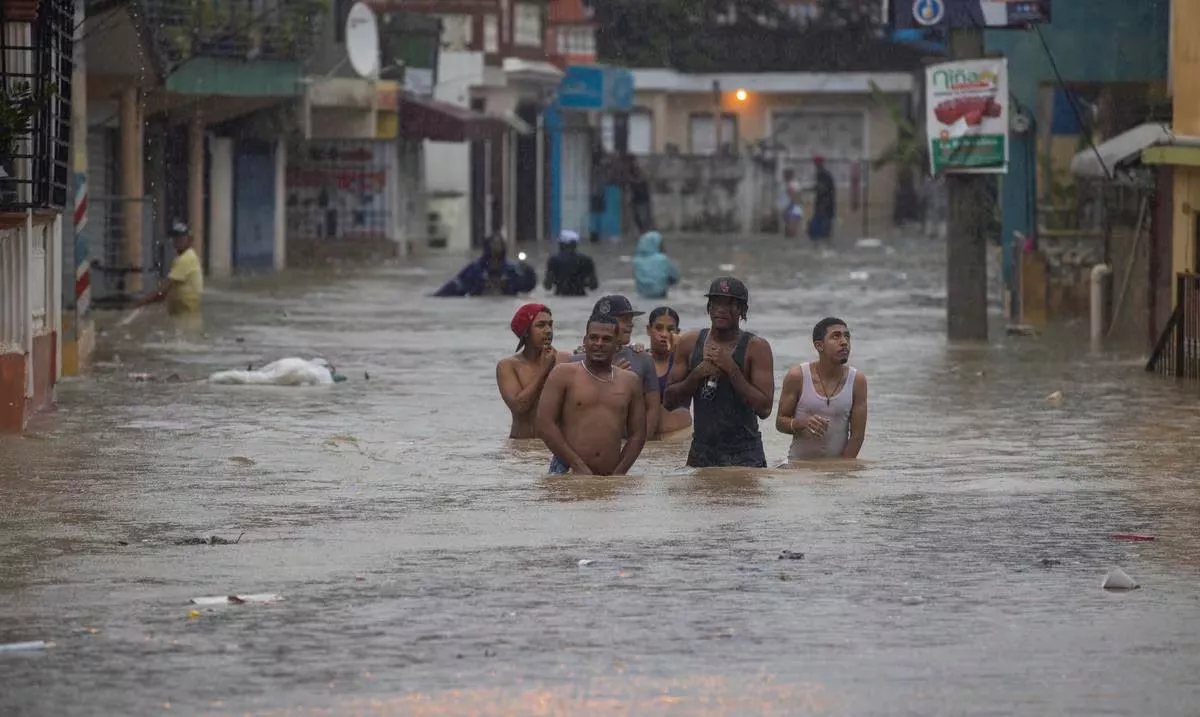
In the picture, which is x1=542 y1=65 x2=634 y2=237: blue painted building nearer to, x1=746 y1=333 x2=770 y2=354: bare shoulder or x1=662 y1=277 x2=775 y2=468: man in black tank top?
x1=662 y1=277 x2=775 y2=468: man in black tank top

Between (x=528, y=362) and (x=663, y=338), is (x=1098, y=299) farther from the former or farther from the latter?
(x=528, y=362)

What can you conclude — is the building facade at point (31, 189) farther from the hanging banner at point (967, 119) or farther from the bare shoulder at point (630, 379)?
the hanging banner at point (967, 119)

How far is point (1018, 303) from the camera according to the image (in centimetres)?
2958

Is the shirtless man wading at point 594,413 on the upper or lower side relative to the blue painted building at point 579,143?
lower

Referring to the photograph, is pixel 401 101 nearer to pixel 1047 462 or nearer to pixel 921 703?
pixel 1047 462

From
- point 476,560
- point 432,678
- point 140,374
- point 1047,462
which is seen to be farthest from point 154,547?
point 140,374

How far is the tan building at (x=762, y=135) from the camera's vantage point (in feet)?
218

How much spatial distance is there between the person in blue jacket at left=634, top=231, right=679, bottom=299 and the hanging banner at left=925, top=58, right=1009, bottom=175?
828 centimetres

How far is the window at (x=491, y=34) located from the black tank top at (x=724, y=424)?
146 ft

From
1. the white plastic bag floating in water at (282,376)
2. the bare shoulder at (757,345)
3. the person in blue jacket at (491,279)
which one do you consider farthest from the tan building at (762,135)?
the bare shoulder at (757,345)

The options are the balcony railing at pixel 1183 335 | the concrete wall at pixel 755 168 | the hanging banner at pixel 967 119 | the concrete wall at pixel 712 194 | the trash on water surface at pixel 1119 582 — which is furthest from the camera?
the concrete wall at pixel 755 168

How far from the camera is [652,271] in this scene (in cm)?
3375

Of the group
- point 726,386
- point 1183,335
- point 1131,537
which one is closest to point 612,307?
point 726,386

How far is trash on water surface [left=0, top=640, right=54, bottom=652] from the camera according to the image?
336 inches
